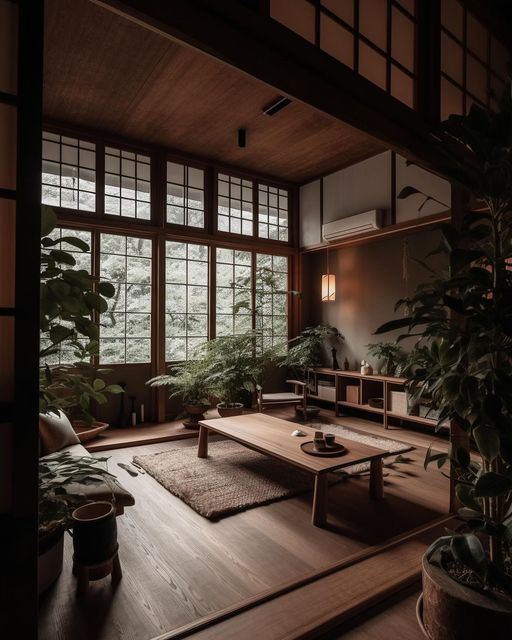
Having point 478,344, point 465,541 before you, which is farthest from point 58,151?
point 465,541

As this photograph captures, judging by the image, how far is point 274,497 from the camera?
2957mm

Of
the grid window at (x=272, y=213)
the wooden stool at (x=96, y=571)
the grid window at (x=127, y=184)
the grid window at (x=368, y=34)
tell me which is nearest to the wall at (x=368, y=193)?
the grid window at (x=272, y=213)

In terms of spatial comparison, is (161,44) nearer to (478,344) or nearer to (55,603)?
(478,344)

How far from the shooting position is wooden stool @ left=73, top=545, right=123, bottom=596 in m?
1.88

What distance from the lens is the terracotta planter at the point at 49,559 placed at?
1.83m

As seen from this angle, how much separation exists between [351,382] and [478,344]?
14.2 ft

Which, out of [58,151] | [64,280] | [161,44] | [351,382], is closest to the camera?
[64,280]

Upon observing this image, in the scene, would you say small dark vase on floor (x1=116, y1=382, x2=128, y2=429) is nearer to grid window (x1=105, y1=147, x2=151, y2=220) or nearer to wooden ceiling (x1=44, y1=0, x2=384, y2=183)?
grid window (x1=105, y1=147, x2=151, y2=220)

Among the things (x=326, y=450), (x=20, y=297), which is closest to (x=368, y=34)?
(x=20, y=297)

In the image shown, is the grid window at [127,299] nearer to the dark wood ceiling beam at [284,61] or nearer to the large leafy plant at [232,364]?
the large leafy plant at [232,364]

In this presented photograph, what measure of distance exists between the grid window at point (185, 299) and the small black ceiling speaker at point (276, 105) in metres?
1.97

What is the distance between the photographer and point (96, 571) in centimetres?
197

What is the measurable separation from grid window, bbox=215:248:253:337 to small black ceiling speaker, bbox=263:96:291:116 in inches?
80.2

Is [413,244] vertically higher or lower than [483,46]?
lower
